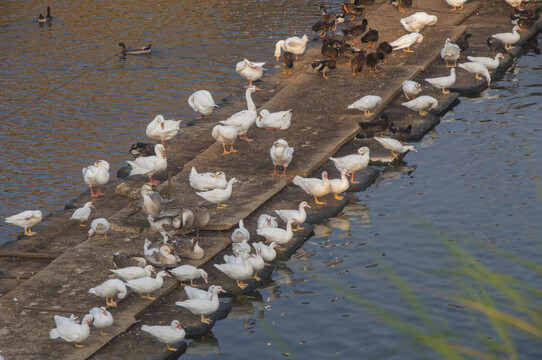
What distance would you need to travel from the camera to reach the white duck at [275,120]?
58.1 feet

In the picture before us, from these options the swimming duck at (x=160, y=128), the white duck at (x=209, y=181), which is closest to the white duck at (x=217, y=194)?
the white duck at (x=209, y=181)

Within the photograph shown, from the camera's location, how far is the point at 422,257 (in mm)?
12617

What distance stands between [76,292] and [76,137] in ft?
28.9

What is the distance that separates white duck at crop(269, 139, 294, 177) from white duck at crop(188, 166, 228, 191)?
46.3 inches

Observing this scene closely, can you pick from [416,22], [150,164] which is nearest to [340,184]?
[150,164]

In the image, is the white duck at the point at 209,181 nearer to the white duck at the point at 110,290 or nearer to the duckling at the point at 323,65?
the white duck at the point at 110,290

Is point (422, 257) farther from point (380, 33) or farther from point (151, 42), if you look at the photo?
point (151, 42)

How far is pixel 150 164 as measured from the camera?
1564 cm

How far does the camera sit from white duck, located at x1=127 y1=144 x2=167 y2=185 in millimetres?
15602

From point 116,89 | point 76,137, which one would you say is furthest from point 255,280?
point 116,89

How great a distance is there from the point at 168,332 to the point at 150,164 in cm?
609

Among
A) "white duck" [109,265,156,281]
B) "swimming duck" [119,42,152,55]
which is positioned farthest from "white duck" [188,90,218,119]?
"white duck" [109,265,156,281]

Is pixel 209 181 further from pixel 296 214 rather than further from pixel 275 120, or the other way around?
pixel 275 120

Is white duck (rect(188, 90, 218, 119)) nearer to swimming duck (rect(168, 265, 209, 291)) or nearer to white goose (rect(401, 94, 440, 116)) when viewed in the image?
white goose (rect(401, 94, 440, 116))
